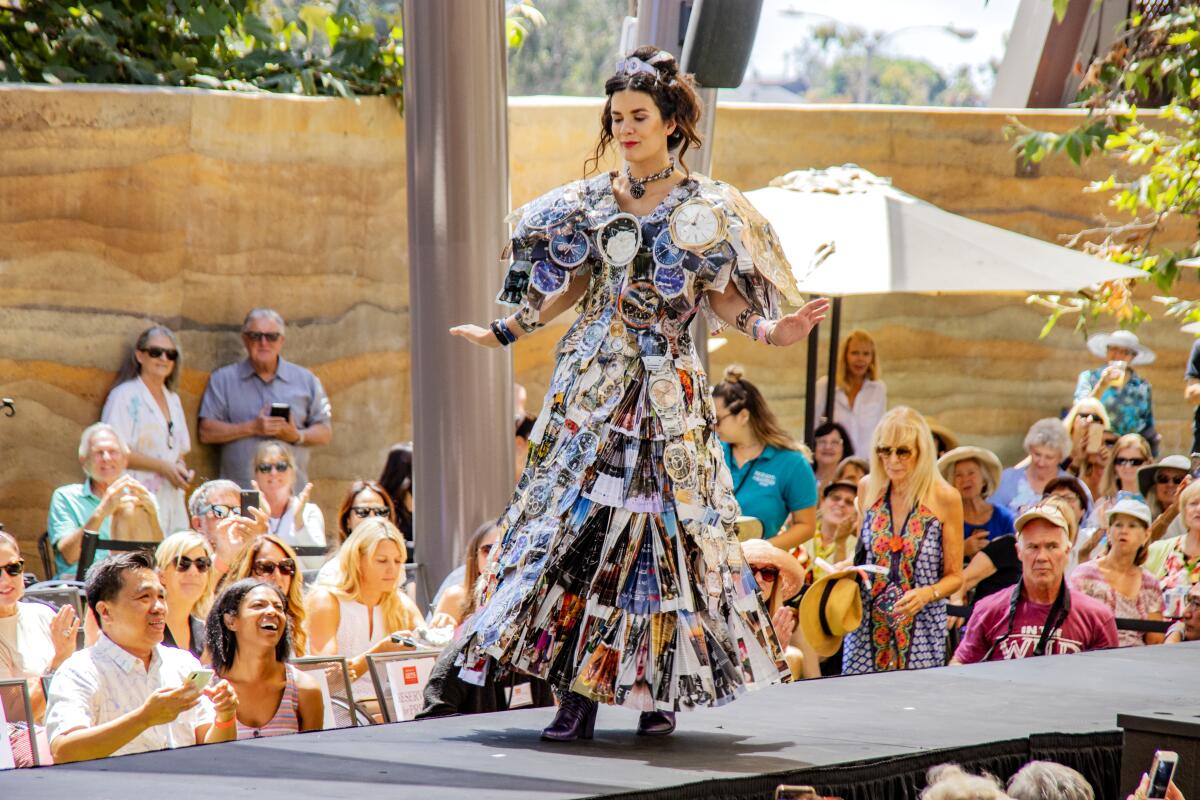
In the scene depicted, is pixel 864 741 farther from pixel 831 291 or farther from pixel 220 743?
pixel 831 291

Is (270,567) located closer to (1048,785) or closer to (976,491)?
(1048,785)

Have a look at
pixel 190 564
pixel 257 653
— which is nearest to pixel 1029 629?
pixel 257 653

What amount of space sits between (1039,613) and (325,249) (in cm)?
512

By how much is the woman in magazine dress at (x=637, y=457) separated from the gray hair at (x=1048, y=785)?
0.92 meters

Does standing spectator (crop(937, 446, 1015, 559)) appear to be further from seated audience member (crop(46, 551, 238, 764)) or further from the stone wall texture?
seated audience member (crop(46, 551, 238, 764))

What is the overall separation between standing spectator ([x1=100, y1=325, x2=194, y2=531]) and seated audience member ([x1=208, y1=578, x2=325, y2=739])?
139 inches

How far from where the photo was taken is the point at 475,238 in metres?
6.57

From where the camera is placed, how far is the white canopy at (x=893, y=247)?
791 centimetres

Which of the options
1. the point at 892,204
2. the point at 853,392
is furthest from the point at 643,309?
the point at 853,392

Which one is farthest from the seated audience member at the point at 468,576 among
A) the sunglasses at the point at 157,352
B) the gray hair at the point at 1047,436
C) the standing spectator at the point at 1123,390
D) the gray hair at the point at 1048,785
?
the standing spectator at the point at 1123,390

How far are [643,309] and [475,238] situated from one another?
2.53 metres

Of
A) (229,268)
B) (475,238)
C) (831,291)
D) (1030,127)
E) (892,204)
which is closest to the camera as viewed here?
(475,238)

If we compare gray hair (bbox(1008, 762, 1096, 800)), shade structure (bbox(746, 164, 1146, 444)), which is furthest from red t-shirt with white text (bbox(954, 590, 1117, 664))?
gray hair (bbox(1008, 762, 1096, 800))

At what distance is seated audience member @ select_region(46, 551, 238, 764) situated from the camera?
4.55 meters
